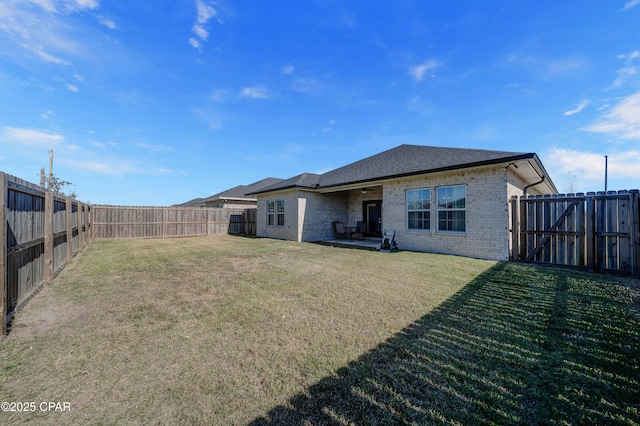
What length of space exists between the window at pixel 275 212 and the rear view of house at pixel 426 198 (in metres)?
0.11

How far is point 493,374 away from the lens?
2.31 meters

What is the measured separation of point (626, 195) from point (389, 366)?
317 inches

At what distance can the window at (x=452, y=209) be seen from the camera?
8.88 metres

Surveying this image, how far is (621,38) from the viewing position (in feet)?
29.3

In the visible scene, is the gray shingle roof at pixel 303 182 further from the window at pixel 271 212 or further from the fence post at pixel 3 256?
the fence post at pixel 3 256

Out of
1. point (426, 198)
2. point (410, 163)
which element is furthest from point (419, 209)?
point (410, 163)

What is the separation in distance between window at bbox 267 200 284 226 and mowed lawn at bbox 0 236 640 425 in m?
10.2

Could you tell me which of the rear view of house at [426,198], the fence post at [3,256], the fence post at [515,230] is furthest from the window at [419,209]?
the fence post at [3,256]

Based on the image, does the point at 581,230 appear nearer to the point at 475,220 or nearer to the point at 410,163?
the point at 475,220

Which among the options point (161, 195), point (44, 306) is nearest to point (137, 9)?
point (44, 306)

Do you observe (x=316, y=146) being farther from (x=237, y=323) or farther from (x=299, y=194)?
(x=237, y=323)

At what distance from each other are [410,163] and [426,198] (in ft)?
6.32

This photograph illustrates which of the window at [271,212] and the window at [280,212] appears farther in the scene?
the window at [271,212]

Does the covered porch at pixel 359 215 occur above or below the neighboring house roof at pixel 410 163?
below
